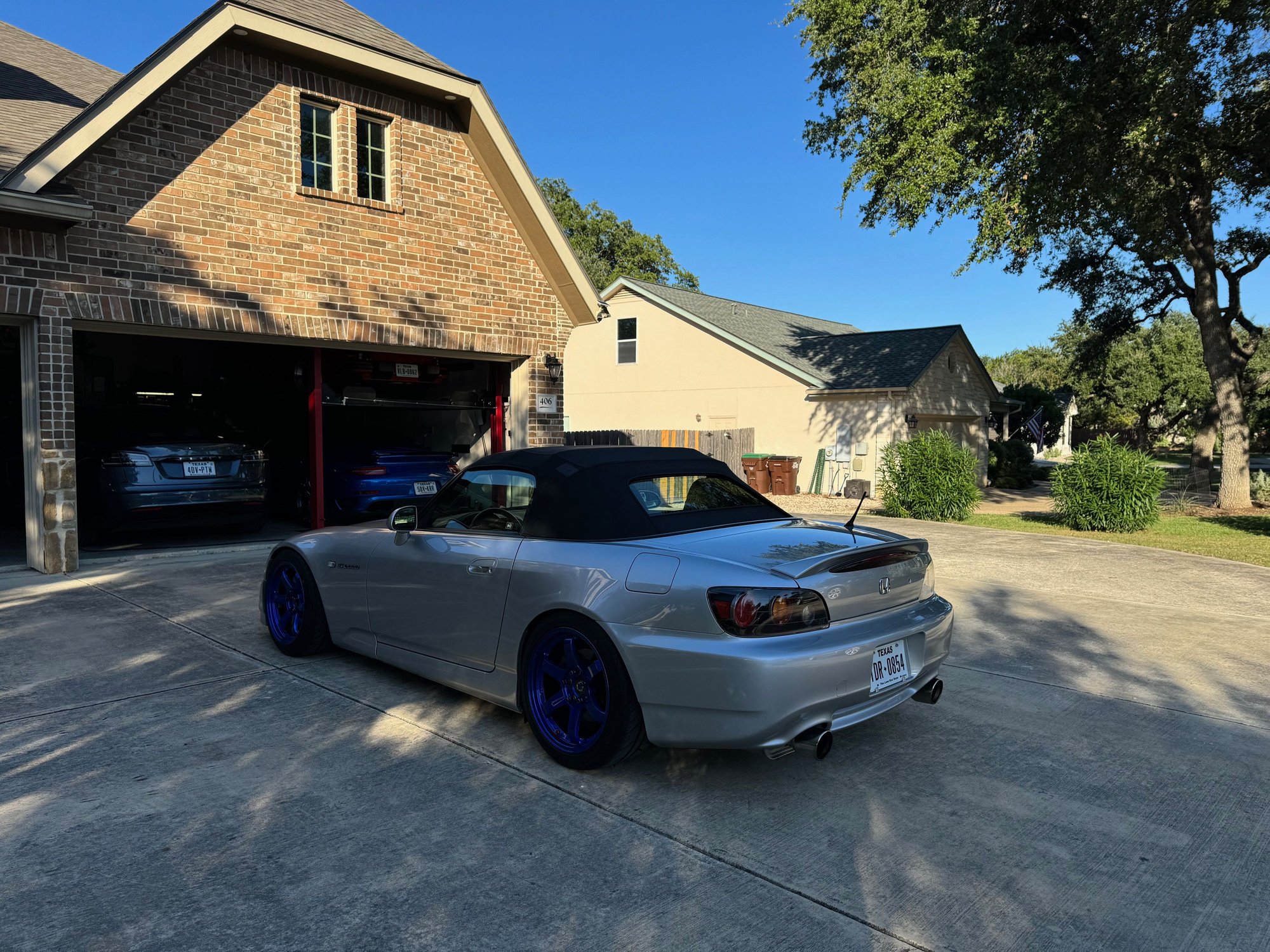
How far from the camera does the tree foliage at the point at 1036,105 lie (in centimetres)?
1338

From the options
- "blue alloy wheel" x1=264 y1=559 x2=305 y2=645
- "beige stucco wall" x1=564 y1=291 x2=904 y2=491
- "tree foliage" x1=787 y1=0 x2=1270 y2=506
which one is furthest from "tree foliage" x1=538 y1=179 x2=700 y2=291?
"blue alloy wheel" x1=264 y1=559 x2=305 y2=645

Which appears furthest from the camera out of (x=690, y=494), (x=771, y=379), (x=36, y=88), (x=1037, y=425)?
(x=1037, y=425)

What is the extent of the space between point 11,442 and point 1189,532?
58.0ft

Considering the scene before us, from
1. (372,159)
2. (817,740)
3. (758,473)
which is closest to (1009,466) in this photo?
(758,473)

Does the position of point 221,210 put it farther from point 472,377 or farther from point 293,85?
point 472,377

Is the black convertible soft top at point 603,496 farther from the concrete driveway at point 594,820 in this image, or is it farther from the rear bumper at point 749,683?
the concrete driveway at point 594,820

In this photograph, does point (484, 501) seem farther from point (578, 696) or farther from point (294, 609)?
point (294, 609)

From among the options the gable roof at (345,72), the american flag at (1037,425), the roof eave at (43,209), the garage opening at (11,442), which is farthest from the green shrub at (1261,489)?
the garage opening at (11,442)

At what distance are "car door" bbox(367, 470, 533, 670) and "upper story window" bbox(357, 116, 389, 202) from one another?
7.25m

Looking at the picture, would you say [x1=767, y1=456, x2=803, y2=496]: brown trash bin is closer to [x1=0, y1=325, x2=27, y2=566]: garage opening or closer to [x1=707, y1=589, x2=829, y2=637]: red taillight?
[x1=0, y1=325, x2=27, y2=566]: garage opening

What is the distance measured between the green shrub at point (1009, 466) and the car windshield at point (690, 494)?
74.9 ft

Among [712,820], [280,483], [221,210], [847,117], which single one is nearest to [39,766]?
[712,820]

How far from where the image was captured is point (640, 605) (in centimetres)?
357

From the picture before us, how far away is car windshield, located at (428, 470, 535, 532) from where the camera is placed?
446 cm
